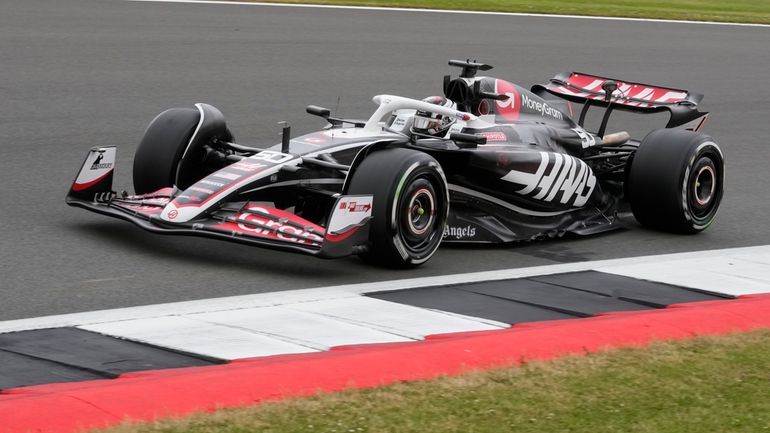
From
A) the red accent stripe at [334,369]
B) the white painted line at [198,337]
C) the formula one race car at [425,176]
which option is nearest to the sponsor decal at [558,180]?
the formula one race car at [425,176]

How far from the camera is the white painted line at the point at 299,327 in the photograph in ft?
21.3

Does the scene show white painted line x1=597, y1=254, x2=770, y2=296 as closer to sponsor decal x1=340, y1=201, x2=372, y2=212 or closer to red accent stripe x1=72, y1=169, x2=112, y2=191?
sponsor decal x1=340, y1=201, x2=372, y2=212

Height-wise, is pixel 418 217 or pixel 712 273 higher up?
pixel 418 217

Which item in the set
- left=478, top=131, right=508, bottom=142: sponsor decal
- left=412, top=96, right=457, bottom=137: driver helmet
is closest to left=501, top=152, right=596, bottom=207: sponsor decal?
left=478, top=131, right=508, bottom=142: sponsor decal

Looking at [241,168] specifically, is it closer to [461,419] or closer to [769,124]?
[461,419]

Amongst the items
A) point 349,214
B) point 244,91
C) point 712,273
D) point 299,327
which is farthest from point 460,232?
point 244,91

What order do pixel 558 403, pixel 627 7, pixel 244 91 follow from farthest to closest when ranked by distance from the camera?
pixel 627 7
pixel 244 91
pixel 558 403

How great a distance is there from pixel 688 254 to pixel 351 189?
264cm

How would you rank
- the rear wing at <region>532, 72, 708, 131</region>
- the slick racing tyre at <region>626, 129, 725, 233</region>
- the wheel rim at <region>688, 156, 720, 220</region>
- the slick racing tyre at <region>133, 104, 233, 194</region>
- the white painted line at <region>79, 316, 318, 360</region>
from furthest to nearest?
the rear wing at <region>532, 72, 708, 131</region> → the wheel rim at <region>688, 156, 720, 220</region> → the slick racing tyre at <region>626, 129, 725, 233</region> → the slick racing tyre at <region>133, 104, 233, 194</region> → the white painted line at <region>79, 316, 318, 360</region>

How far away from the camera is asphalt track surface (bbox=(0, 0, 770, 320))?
26.4 ft

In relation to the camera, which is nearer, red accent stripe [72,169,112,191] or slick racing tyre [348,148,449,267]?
slick racing tyre [348,148,449,267]

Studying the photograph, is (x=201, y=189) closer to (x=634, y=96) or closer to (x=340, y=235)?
(x=340, y=235)

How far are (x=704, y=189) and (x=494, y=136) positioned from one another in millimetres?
1783

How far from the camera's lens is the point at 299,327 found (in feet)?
22.0
